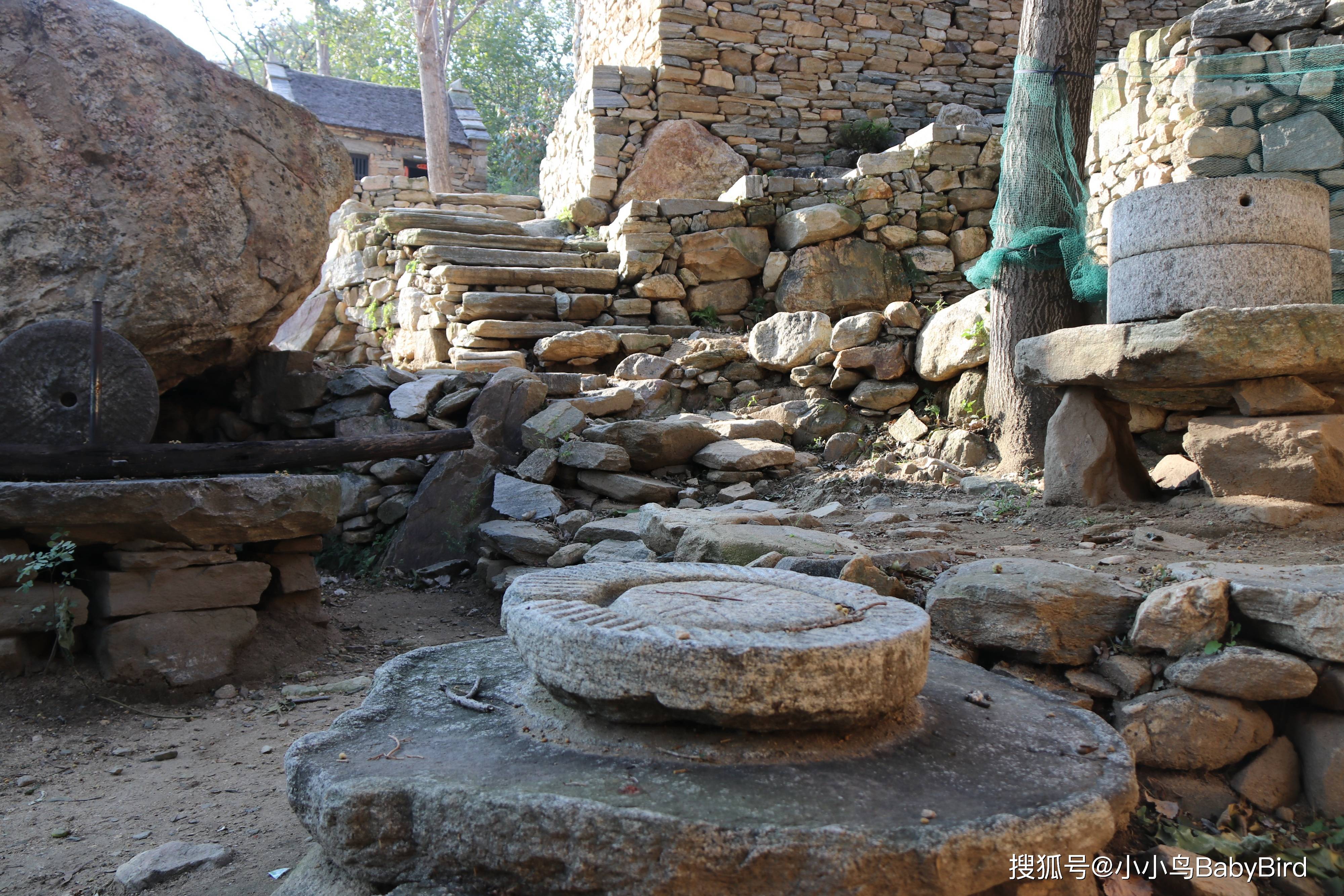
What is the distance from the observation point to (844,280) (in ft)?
25.9

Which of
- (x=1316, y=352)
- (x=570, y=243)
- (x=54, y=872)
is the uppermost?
(x=570, y=243)

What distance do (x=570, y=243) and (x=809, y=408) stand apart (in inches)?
158

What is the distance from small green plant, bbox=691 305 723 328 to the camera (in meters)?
8.39

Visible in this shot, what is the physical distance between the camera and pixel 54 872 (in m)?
2.45

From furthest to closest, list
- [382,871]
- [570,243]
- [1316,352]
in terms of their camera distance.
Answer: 1. [570,243]
2. [1316,352]
3. [382,871]

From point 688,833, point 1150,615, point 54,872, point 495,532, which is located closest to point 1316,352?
point 1150,615

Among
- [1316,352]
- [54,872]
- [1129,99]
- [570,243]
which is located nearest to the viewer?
[54,872]

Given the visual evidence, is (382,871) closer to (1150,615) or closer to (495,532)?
(1150,615)

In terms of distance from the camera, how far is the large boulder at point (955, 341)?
5957 millimetres

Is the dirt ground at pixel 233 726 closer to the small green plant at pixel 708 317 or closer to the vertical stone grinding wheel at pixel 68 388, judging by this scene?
the vertical stone grinding wheel at pixel 68 388

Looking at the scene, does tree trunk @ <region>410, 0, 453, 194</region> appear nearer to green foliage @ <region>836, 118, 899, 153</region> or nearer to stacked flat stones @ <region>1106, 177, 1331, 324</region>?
green foliage @ <region>836, 118, 899, 153</region>

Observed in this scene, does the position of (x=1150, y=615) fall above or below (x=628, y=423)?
below

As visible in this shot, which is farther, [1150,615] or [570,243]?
[570,243]

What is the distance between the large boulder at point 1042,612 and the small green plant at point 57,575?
345cm
